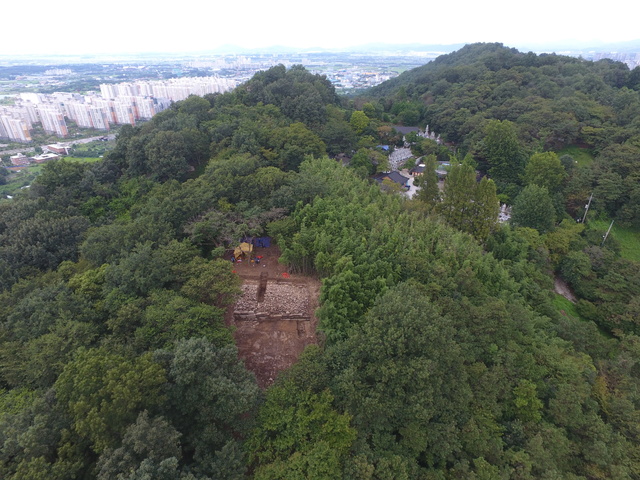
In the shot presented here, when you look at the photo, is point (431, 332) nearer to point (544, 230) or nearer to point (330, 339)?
point (330, 339)

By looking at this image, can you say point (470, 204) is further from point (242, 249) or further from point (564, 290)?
point (242, 249)

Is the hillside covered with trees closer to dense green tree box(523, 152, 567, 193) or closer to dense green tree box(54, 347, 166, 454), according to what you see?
dense green tree box(54, 347, 166, 454)

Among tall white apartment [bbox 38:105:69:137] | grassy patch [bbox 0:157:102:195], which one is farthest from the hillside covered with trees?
tall white apartment [bbox 38:105:69:137]

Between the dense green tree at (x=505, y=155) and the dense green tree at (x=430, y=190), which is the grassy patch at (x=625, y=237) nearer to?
the dense green tree at (x=505, y=155)

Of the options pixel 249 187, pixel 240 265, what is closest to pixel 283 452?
pixel 240 265

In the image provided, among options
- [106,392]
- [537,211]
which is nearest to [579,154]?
[537,211]

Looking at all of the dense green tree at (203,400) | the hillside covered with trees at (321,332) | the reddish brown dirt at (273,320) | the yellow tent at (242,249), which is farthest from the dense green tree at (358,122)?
the dense green tree at (203,400)
